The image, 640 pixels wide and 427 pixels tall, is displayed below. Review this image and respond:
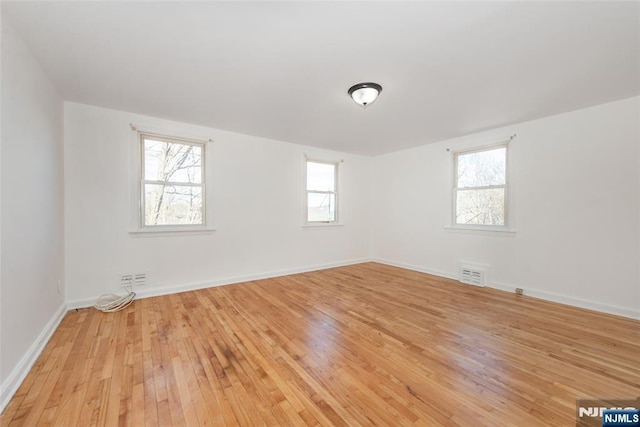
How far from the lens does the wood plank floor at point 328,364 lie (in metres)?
1.47

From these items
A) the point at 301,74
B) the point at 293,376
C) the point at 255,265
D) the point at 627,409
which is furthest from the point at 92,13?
the point at 627,409

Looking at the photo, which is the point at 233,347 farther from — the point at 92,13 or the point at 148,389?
the point at 92,13

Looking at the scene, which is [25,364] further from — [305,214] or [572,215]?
[572,215]

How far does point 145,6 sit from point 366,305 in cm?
342

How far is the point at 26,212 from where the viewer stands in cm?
197

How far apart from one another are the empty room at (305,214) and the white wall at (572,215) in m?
0.02

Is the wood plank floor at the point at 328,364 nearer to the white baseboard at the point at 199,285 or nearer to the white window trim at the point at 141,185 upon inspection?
the white baseboard at the point at 199,285

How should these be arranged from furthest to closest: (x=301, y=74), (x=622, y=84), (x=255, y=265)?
1. (x=255, y=265)
2. (x=622, y=84)
3. (x=301, y=74)

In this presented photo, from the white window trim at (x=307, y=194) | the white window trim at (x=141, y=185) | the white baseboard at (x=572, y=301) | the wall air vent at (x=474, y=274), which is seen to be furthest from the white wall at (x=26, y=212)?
the white baseboard at (x=572, y=301)

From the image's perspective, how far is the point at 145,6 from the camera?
162 cm

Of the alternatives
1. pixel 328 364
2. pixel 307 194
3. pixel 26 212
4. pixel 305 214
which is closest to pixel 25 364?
pixel 26 212

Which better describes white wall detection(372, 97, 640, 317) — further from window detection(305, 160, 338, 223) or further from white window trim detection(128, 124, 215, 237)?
white window trim detection(128, 124, 215, 237)

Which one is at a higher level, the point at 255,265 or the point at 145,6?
the point at 145,6

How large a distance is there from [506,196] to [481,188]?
40 cm
